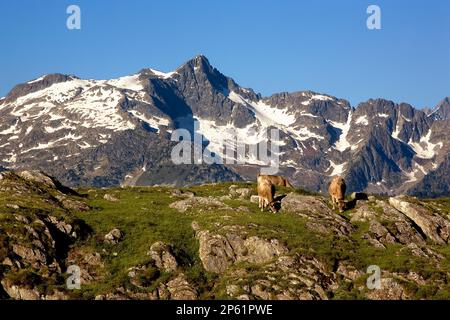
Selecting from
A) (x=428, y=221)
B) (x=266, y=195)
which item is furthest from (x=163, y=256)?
(x=428, y=221)

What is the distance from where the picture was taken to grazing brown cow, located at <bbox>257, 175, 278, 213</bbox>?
76.4m

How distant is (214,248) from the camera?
212 feet

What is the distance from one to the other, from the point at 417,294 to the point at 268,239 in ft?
48.4

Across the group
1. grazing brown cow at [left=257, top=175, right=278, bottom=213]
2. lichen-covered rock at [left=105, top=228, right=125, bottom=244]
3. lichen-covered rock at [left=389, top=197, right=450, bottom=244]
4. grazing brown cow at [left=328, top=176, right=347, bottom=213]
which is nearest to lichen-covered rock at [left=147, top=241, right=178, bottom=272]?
lichen-covered rock at [left=105, top=228, right=125, bottom=244]

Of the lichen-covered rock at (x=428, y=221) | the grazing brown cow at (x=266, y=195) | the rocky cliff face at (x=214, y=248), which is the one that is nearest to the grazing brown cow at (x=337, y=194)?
the rocky cliff face at (x=214, y=248)

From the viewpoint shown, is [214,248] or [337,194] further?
[337,194]

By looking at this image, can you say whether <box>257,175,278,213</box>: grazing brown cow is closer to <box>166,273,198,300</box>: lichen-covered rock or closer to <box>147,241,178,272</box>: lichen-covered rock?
<box>147,241,178,272</box>: lichen-covered rock

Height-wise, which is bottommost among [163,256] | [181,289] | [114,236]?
[181,289]

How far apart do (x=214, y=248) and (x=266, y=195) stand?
1406 centimetres

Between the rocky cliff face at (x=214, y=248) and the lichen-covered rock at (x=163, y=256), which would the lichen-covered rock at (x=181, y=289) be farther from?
the lichen-covered rock at (x=163, y=256)

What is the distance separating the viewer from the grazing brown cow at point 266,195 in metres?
76.4

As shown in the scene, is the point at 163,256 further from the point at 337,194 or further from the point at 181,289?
the point at 337,194

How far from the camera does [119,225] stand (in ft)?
225
